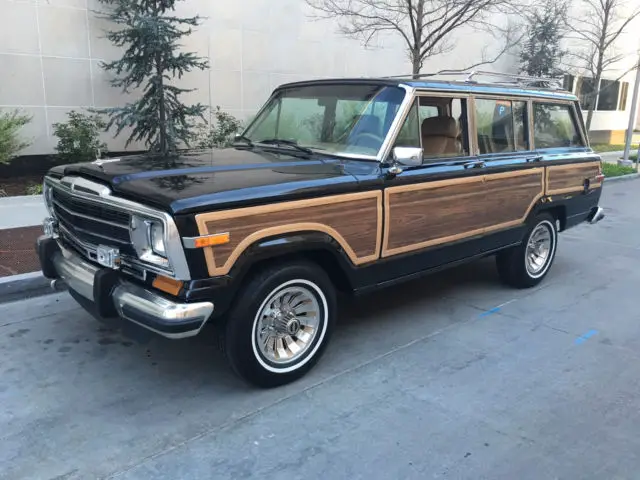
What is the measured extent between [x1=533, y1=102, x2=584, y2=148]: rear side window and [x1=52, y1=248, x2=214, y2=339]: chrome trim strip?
4.20m

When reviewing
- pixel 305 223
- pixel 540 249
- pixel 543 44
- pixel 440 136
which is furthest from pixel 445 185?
pixel 543 44

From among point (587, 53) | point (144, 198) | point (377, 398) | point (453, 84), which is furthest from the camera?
point (587, 53)

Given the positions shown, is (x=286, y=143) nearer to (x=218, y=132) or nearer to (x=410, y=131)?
(x=410, y=131)

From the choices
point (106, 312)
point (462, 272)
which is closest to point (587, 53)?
point (462, 272)

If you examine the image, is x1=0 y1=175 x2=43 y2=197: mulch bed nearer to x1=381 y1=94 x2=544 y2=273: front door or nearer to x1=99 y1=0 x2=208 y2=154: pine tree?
x1=99 y1=0 x2=208 y2=154: pine tree

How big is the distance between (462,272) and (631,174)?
1158 centimetres

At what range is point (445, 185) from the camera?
4719mm

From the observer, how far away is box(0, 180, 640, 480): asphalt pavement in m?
3.06

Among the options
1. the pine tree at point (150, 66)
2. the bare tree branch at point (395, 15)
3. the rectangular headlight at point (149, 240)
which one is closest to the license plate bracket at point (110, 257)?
the rectangular headlight at point (149, 240)

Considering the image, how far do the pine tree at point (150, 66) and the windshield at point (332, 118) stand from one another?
486 centimetres

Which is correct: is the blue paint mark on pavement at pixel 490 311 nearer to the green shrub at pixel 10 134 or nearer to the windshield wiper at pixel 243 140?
the windshield wiper at pixel 243 140

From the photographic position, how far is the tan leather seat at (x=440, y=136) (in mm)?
4750

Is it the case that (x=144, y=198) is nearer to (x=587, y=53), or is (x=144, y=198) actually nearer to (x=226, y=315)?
(x=226, y=315)

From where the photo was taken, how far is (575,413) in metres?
3.60
